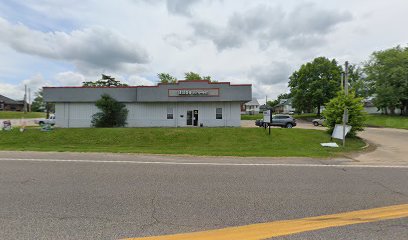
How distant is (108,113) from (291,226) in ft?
88.2

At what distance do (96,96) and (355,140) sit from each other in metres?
26.1

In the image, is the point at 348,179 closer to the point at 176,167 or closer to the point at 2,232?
the point at 176,167

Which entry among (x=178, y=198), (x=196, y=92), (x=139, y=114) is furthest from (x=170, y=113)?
(x=178, y=198)

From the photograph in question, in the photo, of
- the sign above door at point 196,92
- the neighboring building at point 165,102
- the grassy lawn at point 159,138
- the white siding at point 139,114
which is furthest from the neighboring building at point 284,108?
the grassy lawn at point 159,138

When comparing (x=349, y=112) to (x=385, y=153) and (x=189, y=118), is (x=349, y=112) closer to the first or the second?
(x=385, y=153)

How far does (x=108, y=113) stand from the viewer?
91.8 feet

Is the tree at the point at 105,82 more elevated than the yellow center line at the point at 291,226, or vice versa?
the tree at the point at 105,82

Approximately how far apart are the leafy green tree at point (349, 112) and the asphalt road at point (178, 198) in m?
11.6

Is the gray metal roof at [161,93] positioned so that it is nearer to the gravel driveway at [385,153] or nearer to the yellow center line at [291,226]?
the gravel driveway at [385,153]

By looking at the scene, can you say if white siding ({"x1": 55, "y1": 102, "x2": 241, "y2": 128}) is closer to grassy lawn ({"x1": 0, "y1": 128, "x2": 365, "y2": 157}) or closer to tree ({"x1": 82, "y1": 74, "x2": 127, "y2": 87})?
grassy lawn ({"x1": 0, "y1": 128, "x2": 365, "y2": 157})

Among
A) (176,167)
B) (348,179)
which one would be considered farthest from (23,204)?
(348,179)

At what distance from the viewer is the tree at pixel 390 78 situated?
47281 millimetres

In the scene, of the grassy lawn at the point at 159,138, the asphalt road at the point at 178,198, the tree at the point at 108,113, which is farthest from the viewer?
the tree at the point at 108,113

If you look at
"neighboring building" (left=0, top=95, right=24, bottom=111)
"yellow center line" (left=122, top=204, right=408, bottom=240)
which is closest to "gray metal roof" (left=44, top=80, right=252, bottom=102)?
"yellow center line" (left=122, top=204, right=408, bottom=240)
